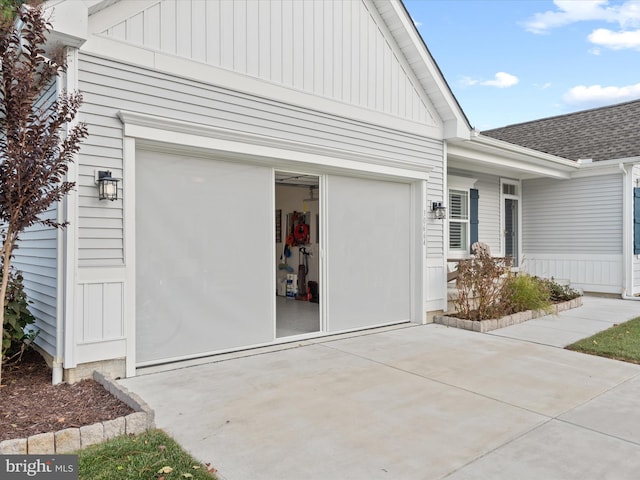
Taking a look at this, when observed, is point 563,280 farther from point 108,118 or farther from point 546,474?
point 108,118

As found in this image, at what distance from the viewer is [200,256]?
4.70m

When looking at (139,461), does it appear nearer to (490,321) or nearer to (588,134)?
(490,321)

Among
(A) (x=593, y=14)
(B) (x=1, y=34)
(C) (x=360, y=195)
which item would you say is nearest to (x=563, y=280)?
(C) (x=360, y=195)

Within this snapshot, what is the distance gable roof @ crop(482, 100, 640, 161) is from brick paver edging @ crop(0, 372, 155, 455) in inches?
390

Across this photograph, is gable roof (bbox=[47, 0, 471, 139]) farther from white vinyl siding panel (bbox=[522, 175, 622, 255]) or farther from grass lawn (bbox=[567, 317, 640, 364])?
white vinyl siding panel (bbox=[522, 175, 622, 255])

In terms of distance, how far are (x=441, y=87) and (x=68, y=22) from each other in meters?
4.88

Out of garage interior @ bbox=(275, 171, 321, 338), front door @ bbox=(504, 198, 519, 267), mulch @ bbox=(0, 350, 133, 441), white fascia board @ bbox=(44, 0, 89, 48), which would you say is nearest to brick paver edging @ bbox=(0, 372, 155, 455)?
mulch @ bbox=(0, 350, 133, 441)

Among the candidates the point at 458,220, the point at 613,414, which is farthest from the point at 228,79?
the point at 458,220

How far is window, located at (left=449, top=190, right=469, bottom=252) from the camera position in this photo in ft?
29.0

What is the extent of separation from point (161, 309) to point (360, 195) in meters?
3.04

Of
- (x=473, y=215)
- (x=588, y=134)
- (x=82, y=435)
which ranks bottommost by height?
(x=82, y=435)

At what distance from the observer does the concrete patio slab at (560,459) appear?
2.46 meters

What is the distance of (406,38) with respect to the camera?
20.9 ft

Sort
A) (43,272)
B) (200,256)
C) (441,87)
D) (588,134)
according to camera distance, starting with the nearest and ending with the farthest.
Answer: (43,272), (200,256), (441,87), (588,134)
